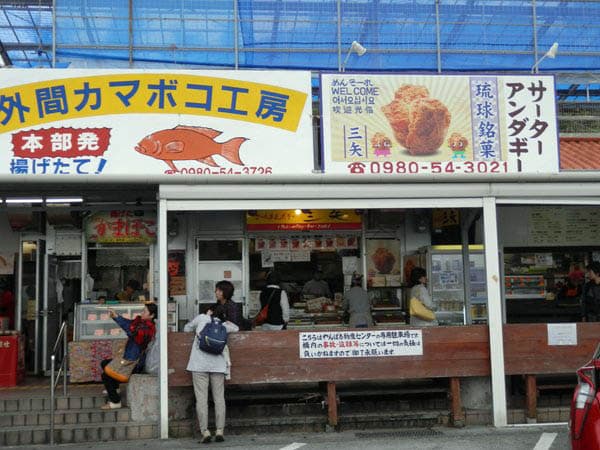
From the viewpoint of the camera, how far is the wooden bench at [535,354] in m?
9.30

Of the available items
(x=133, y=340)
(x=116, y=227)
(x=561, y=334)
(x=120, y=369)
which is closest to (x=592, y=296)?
(x=561, y=334)

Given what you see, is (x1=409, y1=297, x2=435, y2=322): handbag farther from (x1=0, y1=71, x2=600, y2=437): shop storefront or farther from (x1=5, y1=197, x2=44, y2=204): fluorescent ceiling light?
(x1=5, y1=197, x2=44, y2=204): fluorescent ceiling light

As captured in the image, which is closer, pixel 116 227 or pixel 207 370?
pixel 207 370

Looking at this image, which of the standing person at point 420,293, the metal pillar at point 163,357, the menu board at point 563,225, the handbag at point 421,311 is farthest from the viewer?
the menu board at point 563,225

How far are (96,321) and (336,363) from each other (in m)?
4.13

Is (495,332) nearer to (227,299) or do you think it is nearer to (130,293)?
(227,299)

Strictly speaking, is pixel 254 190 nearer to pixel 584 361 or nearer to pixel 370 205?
pixel 370 205

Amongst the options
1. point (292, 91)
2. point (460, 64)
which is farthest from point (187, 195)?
point (460, 64)

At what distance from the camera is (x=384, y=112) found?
378 inches

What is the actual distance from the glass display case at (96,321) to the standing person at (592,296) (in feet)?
22.2

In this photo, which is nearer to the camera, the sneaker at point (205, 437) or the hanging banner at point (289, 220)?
the sneaker at point (205, 437)

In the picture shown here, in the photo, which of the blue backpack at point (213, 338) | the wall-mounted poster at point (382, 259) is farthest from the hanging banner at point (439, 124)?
the wall-mounted poster at point (382, 259)

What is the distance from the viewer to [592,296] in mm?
10023

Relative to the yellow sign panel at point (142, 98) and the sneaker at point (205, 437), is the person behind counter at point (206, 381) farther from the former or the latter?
the yellow sign panel at point (142, 98)
